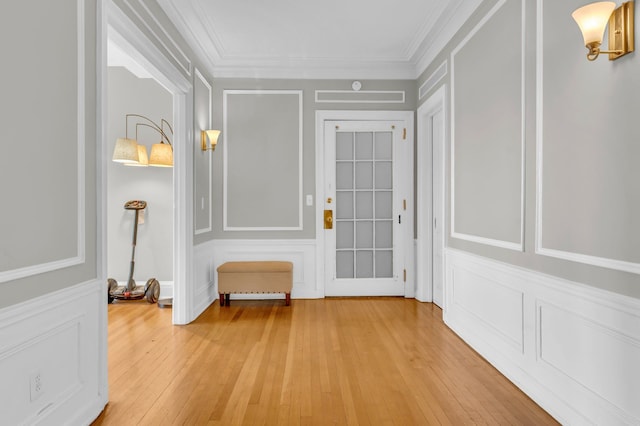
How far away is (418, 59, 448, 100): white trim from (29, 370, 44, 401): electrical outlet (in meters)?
3.87

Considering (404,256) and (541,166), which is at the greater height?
(541,166)

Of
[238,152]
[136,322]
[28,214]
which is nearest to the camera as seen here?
[28,214]

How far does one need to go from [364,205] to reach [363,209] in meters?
0.05

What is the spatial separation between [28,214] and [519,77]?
2.82 m

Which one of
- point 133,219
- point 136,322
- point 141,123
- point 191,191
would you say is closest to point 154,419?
point 136,322

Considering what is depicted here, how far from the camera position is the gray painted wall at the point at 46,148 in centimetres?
160

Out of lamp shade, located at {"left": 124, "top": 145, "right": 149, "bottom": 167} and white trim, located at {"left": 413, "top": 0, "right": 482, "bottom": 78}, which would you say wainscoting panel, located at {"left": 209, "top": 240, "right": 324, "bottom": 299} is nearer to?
lamp shade, located at {"left": 124, "top": 145, "right": 149, "bottom": 167}

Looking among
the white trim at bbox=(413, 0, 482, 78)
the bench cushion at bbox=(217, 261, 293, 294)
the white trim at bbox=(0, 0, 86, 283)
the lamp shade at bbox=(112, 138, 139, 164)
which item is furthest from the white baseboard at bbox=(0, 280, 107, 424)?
the white trim at bbox=(413, 0, 482, 78)

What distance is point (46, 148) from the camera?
1802 millimetres

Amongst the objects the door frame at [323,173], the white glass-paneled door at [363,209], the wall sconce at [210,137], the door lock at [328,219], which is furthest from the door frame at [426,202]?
the wall sconce at [210,137]

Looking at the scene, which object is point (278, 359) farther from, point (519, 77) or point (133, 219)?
point (133, 219)

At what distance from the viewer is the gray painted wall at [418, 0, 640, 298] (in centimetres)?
175

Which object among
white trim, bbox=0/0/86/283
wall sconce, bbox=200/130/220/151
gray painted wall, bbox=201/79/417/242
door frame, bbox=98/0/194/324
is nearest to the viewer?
white trim, bbox=0/0/86/283

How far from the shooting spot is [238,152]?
4801mm
